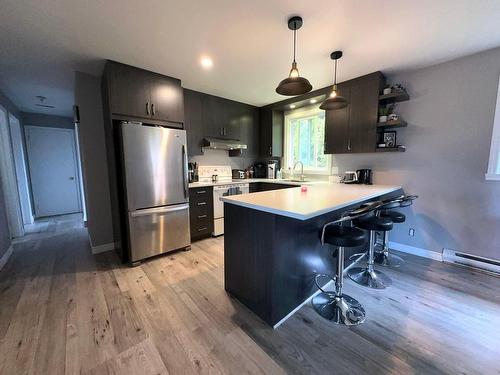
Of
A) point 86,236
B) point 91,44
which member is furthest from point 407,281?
point 86,236

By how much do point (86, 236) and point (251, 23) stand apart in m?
4.14

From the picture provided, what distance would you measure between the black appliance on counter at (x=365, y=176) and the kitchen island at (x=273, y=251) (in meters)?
1.33

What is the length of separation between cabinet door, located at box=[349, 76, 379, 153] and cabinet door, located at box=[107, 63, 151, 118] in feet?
9.37

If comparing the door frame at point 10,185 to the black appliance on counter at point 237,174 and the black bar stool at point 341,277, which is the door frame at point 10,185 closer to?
the black appliance on counter at point 237,174

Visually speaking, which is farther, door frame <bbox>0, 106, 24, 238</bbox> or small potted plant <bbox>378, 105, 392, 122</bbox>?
door frame <bbox>0, 106, 24, 238</bbox>

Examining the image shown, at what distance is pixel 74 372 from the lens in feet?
4.10

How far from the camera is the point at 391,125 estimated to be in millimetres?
2773

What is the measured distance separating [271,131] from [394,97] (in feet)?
6.90

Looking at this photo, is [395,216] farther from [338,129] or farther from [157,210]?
[157,210]

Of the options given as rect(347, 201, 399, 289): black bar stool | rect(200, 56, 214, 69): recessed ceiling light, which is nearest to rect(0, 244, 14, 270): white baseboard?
rect(200, 56, 214, 69): recessed ceiling light

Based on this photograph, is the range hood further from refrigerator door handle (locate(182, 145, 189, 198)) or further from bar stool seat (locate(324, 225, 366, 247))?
bar stool seat (locate(324, 225, 366, 247))

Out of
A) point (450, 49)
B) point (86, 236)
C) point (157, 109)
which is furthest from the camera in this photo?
point (86, 236)

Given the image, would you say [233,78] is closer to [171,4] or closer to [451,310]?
[171,4]

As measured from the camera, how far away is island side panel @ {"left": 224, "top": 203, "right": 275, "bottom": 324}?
5.12 ft
